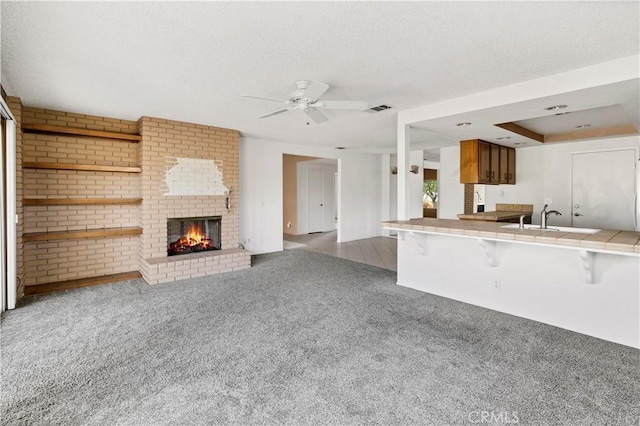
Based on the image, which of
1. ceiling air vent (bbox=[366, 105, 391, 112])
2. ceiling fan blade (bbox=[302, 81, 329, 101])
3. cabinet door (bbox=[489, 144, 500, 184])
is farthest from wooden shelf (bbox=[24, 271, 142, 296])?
cabinet door (bbox=[489, 144, 500, 184])

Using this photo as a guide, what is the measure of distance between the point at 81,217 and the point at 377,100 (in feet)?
14.6

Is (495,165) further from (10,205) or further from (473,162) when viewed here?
(10,205)

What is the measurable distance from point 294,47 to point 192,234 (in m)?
3.93

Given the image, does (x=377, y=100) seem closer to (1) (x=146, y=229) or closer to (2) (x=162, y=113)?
(2) (x=162, y=113)

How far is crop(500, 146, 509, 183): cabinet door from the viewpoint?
5.88 m

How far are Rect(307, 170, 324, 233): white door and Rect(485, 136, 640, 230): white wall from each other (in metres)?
5.20

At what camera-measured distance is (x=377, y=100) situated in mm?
3801

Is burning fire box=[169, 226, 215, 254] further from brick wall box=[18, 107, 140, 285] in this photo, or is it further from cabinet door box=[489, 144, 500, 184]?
cabinet door box=[489, 144, 500, 184]

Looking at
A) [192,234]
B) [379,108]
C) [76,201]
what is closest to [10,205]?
[76,201]

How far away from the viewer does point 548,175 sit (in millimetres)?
5902

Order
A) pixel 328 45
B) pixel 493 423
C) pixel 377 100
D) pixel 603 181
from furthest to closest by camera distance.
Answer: pixel 603 181
pixel 377 100
pixel 328 45
pixel 493 423

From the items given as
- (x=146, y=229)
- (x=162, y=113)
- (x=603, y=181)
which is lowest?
(x=146, y=229)

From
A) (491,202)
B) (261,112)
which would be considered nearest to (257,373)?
(261,112)

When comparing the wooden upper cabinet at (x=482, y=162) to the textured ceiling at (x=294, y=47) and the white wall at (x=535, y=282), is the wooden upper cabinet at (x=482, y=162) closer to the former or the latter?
the white wall at (x=535, y=282)
